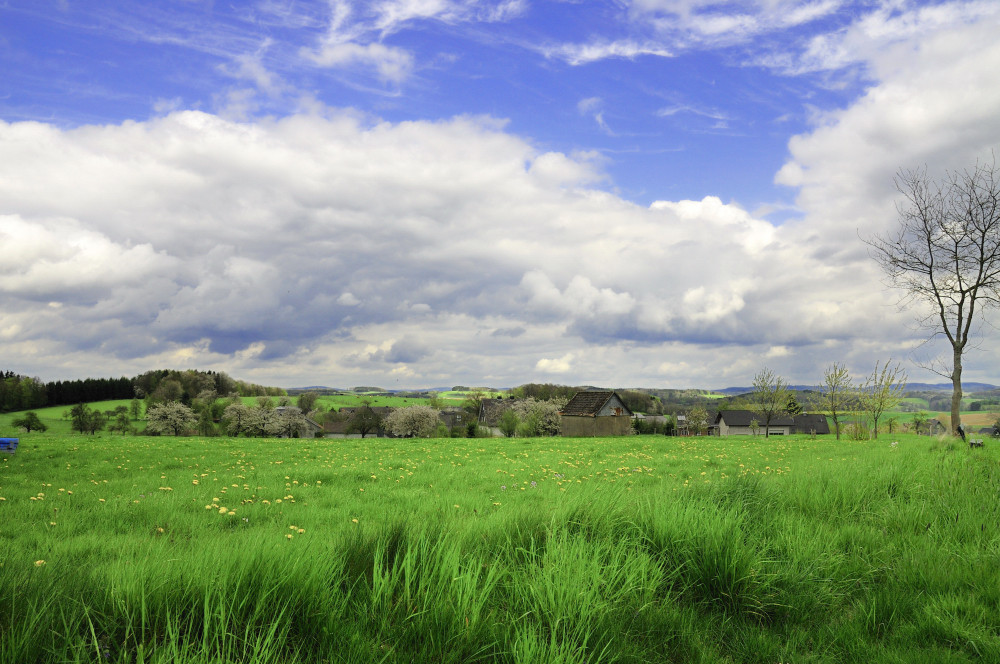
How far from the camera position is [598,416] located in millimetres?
57031

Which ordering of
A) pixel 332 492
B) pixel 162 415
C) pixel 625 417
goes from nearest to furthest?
1. pixel 332 492
2. pixel 625 417
3. pixel 162 415

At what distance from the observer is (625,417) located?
5922cm

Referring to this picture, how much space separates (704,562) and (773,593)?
58 cm

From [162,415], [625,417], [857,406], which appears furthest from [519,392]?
[857,406]

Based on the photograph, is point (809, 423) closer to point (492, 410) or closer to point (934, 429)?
point (934, 429)

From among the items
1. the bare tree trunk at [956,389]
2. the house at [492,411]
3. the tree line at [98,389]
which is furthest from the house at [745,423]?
the tree line at [98,389]

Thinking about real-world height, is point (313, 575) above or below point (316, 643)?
above

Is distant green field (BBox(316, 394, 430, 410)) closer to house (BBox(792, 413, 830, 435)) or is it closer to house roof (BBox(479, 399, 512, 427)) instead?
house roof (BBox(479, 399, 512, 427))

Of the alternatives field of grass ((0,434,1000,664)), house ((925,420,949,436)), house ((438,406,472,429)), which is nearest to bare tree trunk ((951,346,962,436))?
house ((925,420,949,436))

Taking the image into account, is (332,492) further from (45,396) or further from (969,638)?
(45,396)

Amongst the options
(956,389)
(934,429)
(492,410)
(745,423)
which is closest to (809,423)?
(745,423)

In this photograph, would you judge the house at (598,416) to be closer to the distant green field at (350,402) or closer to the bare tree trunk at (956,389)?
the bare tree trunk at (956,389)

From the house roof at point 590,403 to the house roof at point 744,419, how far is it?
60.7 metres

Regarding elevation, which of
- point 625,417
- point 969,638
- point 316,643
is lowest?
point 625,417
